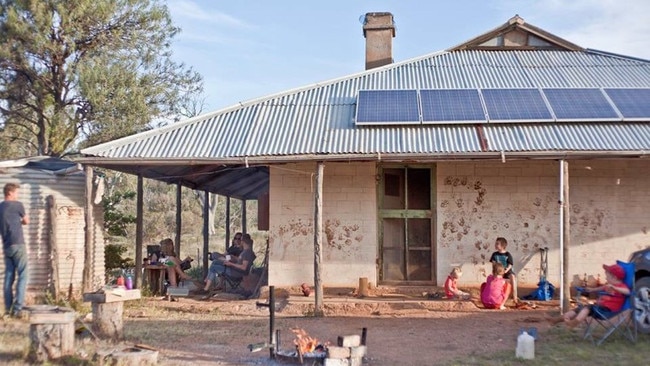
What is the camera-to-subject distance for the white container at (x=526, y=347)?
25.7 feet

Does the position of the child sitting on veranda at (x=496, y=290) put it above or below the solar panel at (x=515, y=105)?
below

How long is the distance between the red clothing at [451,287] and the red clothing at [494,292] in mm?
490

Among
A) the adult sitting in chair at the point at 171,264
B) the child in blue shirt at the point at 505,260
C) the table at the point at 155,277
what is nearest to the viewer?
the child in blue shirt at the point at 505,260

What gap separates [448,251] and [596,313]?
4.03 m

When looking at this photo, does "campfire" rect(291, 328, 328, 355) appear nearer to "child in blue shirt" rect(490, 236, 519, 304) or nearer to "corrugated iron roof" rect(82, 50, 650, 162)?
"corrugated iron roof" rect(82, 50, 650, 162)

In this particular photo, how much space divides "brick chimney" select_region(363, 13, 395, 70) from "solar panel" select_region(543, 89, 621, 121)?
4.14 meters

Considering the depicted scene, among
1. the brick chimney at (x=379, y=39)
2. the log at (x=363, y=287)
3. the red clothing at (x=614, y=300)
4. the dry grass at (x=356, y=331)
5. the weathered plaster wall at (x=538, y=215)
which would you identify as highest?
the brick chimney at (x=379, y=39)

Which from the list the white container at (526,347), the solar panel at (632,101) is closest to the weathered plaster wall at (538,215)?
the solar panel at (632,101)

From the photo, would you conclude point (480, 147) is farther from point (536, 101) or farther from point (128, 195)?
point (128, 195)

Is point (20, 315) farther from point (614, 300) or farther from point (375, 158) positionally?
point (614, 300)

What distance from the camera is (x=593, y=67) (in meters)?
14.6

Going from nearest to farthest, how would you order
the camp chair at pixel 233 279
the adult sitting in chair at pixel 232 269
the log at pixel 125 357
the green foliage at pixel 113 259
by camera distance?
the log at pixel 125 357 → the adult sitting in chair at pixel 232 269 → the camp chair at pixel 233 279 → the green foliage at pixel 113 259

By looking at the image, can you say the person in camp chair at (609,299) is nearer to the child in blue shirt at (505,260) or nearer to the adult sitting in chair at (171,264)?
the child in blue shirt at (505,260)

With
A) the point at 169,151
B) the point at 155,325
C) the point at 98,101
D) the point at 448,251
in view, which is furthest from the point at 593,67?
the point at 98,101
